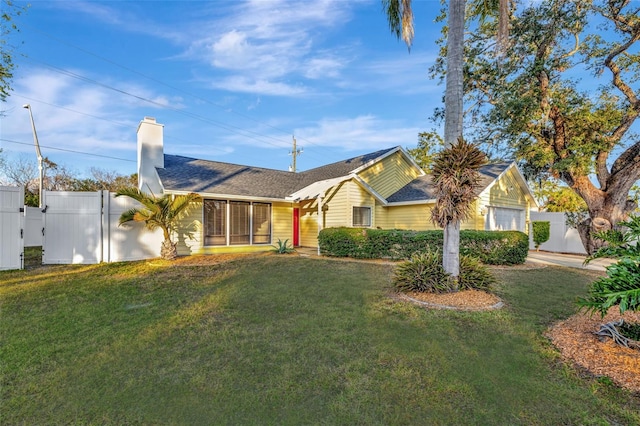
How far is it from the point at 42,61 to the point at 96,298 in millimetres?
15761

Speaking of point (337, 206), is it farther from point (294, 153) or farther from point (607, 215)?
point (294, 153)

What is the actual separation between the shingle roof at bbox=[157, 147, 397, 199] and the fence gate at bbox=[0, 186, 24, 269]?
4.21 m

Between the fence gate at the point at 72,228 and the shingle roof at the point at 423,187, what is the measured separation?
13.1 meters

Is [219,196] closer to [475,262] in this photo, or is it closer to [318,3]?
[318,3]

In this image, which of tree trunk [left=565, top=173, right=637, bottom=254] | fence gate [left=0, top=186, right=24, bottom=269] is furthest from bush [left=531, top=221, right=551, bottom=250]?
fence gate [left=0, top=186, right=24, bottom=269]

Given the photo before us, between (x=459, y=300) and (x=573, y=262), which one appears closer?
(x=459, y=300)

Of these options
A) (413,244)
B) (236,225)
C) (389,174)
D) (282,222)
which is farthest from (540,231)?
(236,225)

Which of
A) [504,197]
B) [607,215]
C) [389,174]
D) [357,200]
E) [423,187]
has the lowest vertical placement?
[607,215]

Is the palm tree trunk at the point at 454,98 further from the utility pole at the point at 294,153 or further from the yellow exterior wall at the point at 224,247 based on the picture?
the utility pole at the point at 294,153

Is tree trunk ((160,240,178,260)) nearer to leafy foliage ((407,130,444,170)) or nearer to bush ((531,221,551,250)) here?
bush ((531,221,551,250))

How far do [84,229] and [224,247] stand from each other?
16.9 feet

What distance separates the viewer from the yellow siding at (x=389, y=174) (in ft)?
53.1

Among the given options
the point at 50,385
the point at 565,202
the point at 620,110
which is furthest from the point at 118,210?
the point at 565,202

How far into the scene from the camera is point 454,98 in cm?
679
